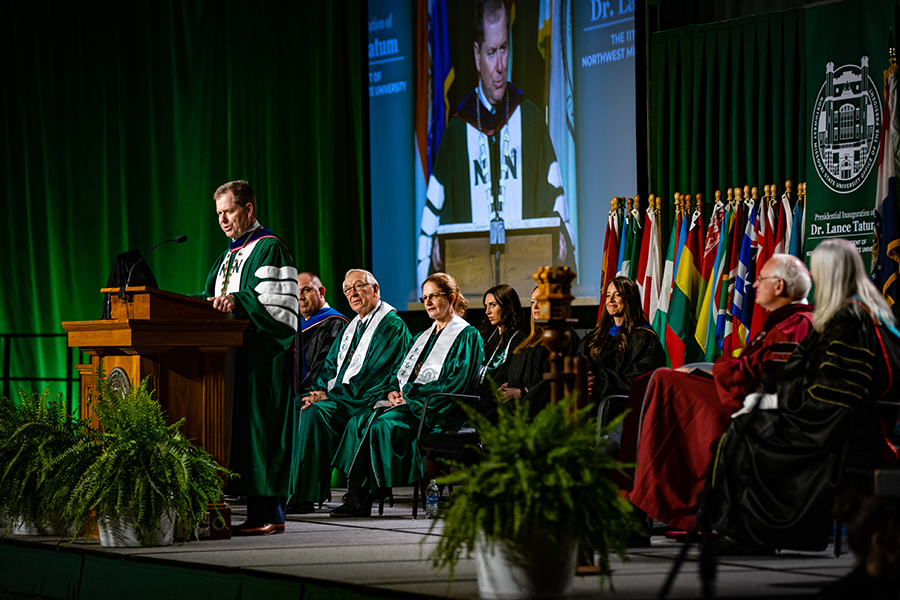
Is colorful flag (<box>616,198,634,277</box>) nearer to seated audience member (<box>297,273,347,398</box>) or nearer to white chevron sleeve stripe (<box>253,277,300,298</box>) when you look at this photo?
seated audience member (<box>297,273,347,398</box>)

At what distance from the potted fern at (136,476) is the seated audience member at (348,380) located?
5.00ft

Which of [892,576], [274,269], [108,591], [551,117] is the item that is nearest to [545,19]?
[551,117]

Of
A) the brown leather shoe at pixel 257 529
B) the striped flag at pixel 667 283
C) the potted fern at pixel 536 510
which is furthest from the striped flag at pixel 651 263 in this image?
the potted fern at pixel 536 510

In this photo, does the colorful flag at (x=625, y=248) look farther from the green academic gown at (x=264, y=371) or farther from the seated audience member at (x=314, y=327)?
the green academic gown at (x=264, y=371)

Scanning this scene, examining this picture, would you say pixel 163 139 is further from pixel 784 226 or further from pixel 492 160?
pixel 784 226

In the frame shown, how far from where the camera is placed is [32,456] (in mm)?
4375

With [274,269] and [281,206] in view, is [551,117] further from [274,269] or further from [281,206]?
[274,269]

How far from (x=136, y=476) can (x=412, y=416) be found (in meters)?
2.10

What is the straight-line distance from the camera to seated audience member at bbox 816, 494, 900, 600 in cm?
263

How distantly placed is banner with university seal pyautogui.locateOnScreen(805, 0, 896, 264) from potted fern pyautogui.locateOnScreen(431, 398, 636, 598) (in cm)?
337

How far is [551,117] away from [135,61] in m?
3.97

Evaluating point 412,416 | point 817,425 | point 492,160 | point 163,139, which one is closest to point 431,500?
point 412,416

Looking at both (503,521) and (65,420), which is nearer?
(503,521)

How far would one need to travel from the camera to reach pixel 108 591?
12.6ft
